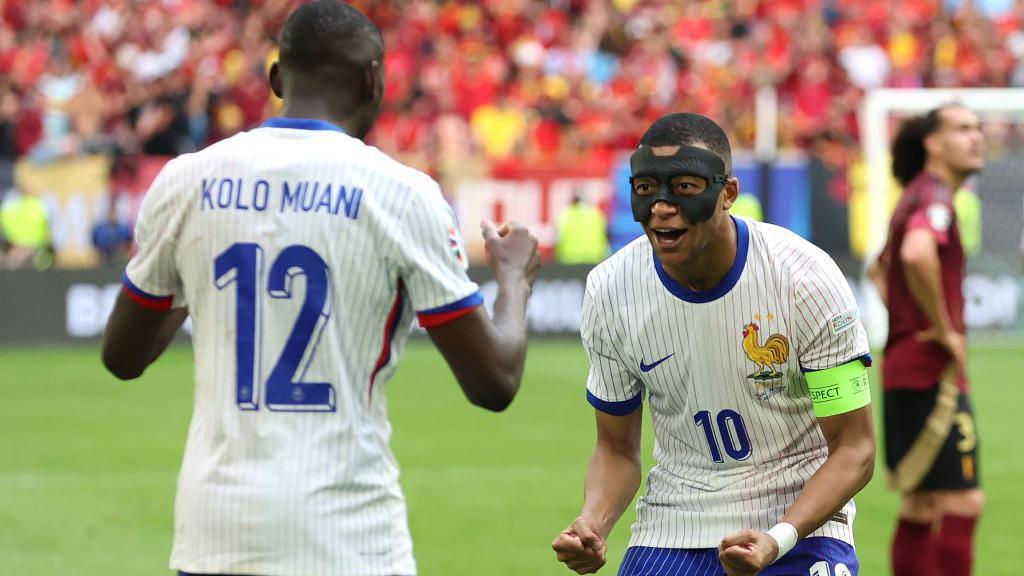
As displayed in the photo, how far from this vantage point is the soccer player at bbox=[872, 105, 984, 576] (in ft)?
21.2

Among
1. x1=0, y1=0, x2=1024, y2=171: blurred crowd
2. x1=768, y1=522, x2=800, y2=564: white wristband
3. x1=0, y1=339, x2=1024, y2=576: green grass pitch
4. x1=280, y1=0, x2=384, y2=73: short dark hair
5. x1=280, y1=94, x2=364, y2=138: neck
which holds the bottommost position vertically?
x1=0, y1=339, x2=1024, y2=576: green grass pitch

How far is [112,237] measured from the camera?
675 inches

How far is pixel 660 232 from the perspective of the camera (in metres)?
4.09

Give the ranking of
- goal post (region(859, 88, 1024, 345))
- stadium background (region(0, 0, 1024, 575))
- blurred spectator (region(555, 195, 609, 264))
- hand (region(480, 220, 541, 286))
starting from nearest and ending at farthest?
hand (region(480, 220, 541, 286)) → stadium background (region(0, 0, 1024, 575)) → goal post (region(859, 88, 1024, 345)) → blurred spectator (region(555, 195, 609, 264))

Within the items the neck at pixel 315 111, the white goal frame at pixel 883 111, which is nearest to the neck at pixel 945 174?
the neck at pixel 315 111

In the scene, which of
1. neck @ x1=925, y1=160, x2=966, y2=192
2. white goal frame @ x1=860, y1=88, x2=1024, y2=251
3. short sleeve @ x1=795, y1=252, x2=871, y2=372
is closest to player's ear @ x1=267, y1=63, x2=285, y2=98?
short sleeve @ x1=795, y1=252, x2=871, y2=372

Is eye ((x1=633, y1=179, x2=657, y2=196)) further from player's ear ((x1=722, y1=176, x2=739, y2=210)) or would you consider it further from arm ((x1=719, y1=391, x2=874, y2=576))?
arm ((x1=719, y1=391, x2=874, y2=576))

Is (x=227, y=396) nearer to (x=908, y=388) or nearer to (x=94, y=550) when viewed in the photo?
(x=908, y=388)

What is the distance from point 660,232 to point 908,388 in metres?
2.86

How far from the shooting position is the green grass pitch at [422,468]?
8406mm

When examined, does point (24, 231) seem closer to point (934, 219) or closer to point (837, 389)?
point (934, 219)

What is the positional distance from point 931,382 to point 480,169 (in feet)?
40.2

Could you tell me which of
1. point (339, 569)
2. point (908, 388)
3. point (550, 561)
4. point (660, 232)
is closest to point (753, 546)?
point (660, 232)

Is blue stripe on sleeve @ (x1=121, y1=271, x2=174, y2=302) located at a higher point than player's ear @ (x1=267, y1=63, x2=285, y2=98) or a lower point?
lower
